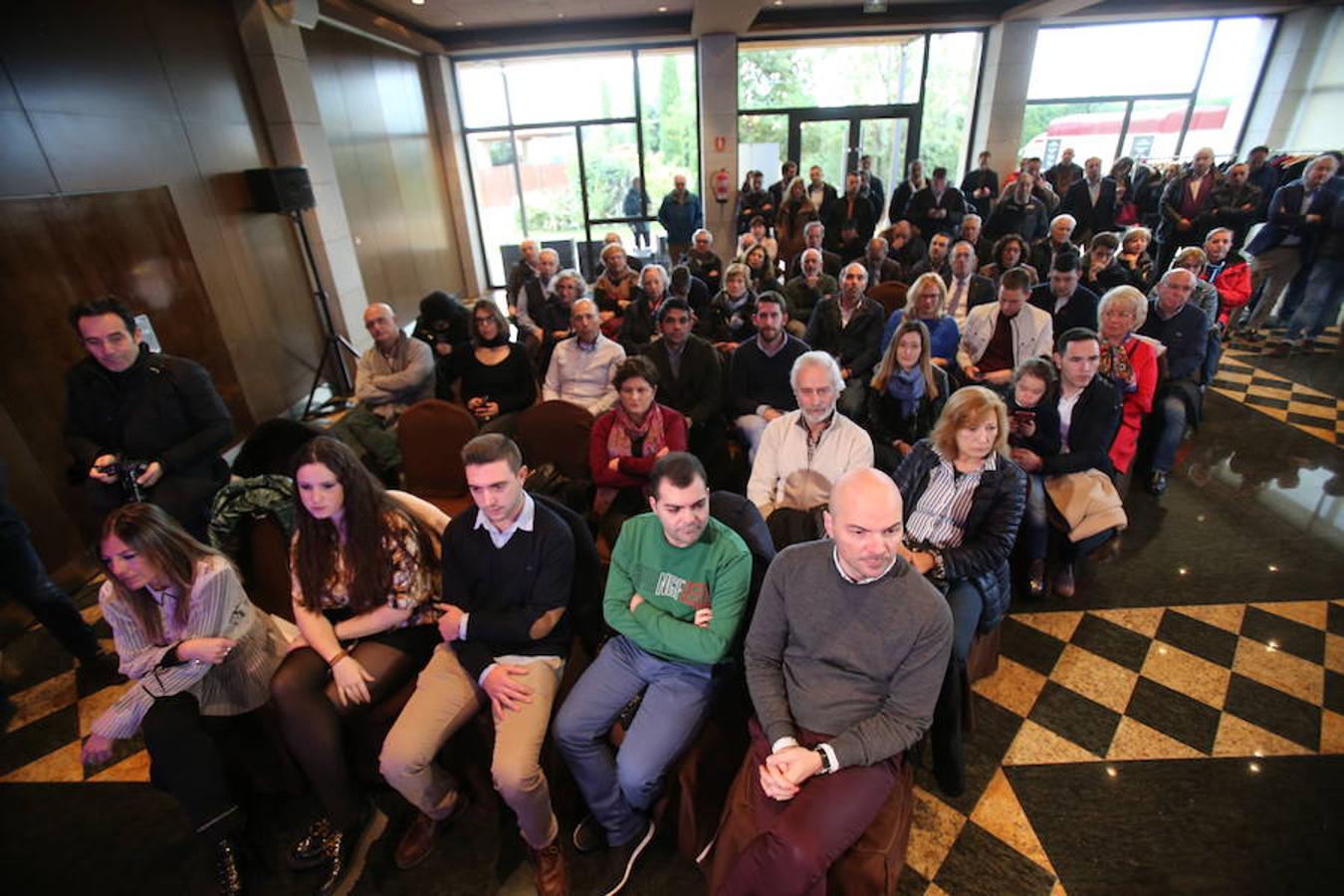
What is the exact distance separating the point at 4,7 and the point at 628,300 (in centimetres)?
420

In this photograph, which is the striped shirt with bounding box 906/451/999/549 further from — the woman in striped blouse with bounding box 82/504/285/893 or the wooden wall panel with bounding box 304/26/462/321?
the wooden wall panel with bounding box 304/26/462/321

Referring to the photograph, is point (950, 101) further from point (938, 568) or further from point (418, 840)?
point (418, 840)

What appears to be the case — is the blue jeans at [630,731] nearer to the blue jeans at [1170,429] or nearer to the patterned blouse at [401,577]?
the patterned blouse at [401,577]

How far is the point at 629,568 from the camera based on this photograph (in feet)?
6.55

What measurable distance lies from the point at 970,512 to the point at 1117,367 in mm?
1746

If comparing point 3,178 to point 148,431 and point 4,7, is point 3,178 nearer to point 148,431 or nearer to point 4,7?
point 4,7

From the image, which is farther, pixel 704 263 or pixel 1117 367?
pixel 704 263

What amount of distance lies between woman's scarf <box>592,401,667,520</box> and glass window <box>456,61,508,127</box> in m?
8.89

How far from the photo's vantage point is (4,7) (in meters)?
3.34

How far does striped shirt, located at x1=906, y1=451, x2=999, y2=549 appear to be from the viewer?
7.43ft

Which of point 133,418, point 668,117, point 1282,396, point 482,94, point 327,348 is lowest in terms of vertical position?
point 1282,396

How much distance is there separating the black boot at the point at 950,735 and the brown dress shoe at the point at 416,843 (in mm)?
1697

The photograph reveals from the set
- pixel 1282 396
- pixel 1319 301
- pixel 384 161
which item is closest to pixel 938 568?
pixel 1282 396

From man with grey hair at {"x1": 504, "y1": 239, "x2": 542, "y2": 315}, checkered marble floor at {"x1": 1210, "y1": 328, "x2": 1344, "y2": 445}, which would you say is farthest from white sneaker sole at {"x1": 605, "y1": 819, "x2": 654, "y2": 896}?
checkered marble floor at {"x1": 1210, "y1": 328, "x2": 1344, "y2": 445}
